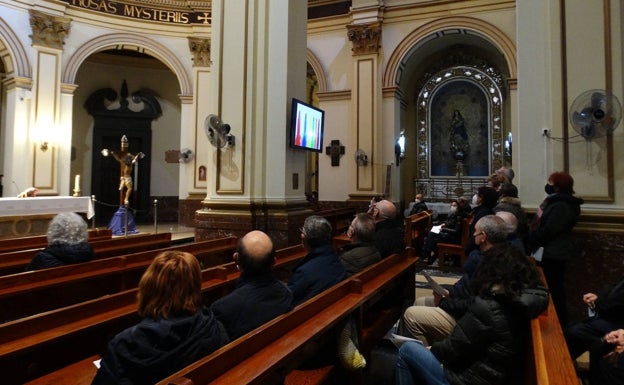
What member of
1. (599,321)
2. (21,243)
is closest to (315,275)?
(599,321)

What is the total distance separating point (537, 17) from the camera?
15.4ft

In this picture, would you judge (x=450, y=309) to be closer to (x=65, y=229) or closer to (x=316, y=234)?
(x=316, y=234)

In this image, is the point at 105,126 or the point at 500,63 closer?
the point at 500,63

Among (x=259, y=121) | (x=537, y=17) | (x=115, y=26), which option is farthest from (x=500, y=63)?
(x=115, y=26)

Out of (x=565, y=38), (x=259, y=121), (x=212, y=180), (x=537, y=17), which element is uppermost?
(x=537, y=17)

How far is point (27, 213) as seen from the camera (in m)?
7.62

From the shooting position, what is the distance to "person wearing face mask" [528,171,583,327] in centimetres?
375

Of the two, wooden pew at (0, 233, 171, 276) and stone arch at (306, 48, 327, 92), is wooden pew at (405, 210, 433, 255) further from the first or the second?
stone arch at (306, 48, 327, 92)

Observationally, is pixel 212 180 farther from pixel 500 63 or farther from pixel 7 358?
pixel 500 63

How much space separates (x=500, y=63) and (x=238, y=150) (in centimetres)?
848

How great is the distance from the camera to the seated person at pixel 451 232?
6.68m

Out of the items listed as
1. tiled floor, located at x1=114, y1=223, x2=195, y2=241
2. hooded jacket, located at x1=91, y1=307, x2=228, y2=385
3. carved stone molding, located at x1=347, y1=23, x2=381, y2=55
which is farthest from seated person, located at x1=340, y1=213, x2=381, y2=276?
carved stone molding, located at x1=347, y1=23, x2=381, y2=55

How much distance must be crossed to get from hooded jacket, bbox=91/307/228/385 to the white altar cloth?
722 centimetres

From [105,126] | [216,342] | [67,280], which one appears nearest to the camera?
[216,342]
